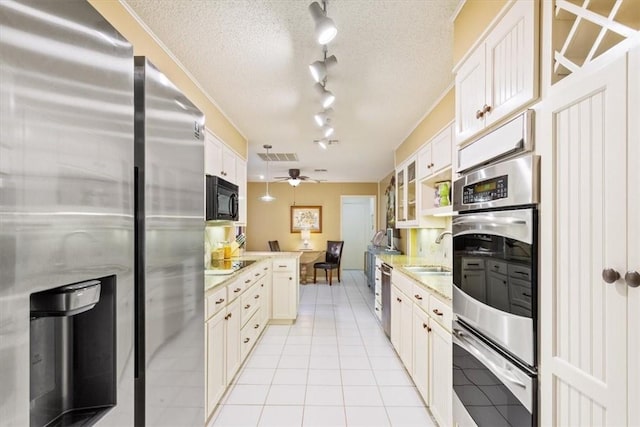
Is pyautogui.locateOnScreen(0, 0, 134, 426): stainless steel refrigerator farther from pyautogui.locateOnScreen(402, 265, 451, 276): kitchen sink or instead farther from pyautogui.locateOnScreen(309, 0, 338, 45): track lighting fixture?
pyautogui.locateOnScreen(402, 265, 451, 276): kitchen sink

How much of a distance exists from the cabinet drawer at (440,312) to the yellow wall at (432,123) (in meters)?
1.57

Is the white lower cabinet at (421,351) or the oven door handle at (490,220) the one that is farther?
the white lower cabinet at (421,351)

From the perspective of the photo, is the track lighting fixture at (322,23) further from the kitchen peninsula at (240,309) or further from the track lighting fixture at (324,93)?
the kitchen peninsula at (240,309)

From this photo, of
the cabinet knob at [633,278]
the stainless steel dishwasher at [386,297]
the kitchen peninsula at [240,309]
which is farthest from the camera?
the stainless steel dishwasher at [386,297]

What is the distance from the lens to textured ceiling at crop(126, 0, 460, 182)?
1789 millimetres

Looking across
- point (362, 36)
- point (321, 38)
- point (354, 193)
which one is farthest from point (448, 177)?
point (354, 193)

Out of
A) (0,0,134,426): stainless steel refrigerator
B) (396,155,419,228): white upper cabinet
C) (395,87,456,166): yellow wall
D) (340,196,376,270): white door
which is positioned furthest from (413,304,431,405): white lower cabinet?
(340,196,376,270): white door

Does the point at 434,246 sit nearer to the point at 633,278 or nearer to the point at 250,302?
the point at 250,302

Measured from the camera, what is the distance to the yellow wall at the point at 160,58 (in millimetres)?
1652

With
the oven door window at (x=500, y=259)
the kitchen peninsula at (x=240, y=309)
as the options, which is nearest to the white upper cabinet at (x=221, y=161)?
the kitchen peninsula at (x=240, y=309)

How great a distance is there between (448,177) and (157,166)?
2869 millimetres

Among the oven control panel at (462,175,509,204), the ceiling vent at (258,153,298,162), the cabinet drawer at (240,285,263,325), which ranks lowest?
the cabinet drawer at (240,285,263,325)

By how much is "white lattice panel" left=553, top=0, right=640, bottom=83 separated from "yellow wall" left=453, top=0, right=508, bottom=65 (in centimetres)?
35

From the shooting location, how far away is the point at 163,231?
1.00 m
